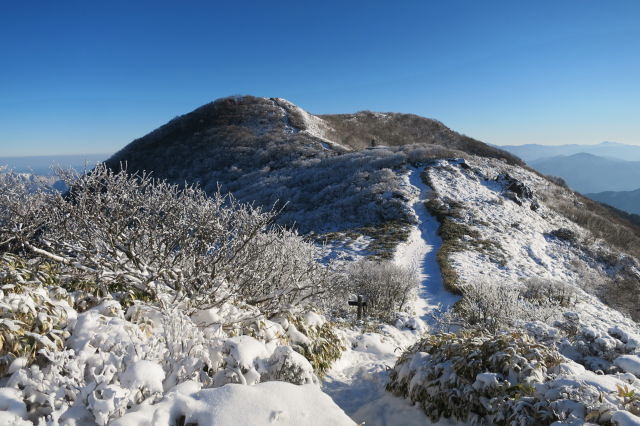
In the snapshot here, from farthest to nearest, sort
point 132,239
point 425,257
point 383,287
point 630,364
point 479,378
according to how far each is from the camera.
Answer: point 425,257
point 383,287
point 132,239
point 630,364
point 479,378

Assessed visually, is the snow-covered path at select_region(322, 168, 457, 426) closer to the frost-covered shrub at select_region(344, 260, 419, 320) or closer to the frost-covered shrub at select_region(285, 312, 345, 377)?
the frost-covered shrub at select_region(285, 312, 345, 377)

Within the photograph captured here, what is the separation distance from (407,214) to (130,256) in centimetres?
2163

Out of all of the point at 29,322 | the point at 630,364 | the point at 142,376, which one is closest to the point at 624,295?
the point at 630,364

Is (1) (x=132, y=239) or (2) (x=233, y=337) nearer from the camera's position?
(2) (x=233, y=337)

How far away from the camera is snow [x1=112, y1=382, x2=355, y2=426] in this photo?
123 inches

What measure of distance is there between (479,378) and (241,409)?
2714mm

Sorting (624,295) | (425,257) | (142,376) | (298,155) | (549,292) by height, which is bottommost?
(624,295)

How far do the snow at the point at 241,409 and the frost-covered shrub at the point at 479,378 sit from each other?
168 centimetres

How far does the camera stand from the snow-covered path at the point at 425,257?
572 inches

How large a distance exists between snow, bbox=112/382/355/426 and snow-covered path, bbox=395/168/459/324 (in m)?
9.91

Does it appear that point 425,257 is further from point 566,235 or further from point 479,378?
point 479,378

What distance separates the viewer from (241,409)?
10.6ft

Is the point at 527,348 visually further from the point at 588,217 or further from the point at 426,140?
the point at 426,140

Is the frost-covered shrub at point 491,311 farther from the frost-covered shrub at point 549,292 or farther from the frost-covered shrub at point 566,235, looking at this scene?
the frost-covered shrub at point 566,235
